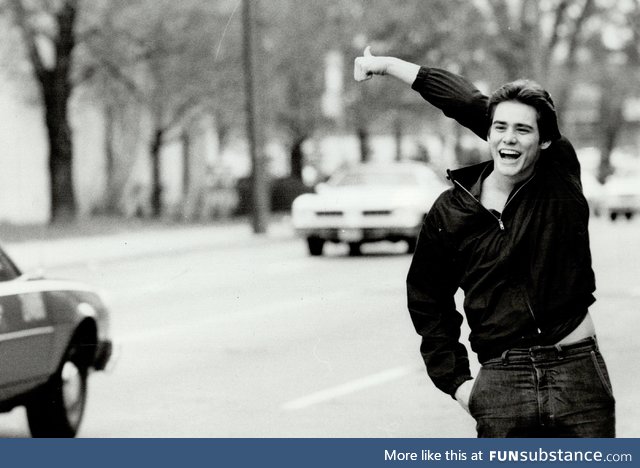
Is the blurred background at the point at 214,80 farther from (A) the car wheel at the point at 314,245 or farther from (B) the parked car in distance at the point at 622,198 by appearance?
(A) the car wheel at the point at 314,245

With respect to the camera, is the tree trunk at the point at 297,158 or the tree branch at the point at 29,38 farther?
the tree trunk at the point at 297,158

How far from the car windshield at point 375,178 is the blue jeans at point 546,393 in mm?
20136

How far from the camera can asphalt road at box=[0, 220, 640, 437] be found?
888 centimetres

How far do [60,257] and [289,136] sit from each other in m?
22.1

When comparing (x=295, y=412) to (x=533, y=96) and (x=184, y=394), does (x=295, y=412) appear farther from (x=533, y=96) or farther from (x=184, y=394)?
(x=533, y=96)

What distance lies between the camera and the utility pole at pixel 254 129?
26.5 meters

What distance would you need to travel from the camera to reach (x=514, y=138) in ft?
13.7

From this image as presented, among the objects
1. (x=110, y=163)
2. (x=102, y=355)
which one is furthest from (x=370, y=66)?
(x=110, y=163)

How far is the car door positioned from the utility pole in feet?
60.9

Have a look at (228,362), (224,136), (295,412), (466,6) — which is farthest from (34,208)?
(295,412)

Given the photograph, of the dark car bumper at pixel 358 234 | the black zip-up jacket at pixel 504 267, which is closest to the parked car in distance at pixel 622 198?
the dark car bumper at pixel 358 234

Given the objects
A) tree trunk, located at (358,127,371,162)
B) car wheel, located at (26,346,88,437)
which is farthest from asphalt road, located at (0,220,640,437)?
tree trunk, located at (358,127,371,162)

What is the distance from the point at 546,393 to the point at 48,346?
158 inches

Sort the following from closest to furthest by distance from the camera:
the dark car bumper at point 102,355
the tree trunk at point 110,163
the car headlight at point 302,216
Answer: the dark car bumper at point 102,355 < the car headlight at point 302,216 < the tree trunk at point 110,163
